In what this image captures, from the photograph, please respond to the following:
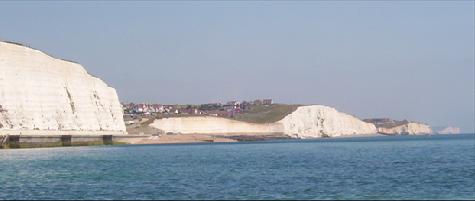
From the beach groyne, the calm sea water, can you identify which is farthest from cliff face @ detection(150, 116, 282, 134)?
the calm sea water

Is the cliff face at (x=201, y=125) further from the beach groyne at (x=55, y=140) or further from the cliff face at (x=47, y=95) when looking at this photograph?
the cliff face at (x=47, y=95)

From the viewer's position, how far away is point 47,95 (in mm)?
98875

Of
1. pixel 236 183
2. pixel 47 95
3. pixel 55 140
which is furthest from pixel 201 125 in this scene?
pixel 236 183

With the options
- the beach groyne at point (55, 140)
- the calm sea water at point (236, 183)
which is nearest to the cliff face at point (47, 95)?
the beach groyne at point (55, 140)

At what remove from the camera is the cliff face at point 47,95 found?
90.2 metres

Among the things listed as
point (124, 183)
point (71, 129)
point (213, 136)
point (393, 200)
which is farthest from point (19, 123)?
point (213, 136)

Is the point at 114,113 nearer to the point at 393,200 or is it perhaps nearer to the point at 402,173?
the point at 402,173

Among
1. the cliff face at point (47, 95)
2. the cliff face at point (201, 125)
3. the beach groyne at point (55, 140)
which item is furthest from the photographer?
the cliff face at point (201, 125)

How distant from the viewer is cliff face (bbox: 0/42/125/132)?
296 ft

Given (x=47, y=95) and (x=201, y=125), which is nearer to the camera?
(x=47, y=95)

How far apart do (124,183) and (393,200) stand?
13.9 m

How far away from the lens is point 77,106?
355ft

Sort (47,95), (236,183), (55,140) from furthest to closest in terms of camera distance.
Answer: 1. (47,95)
2. (55,140)
3. (236,183)

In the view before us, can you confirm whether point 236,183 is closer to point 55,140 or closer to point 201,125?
point 55,140
